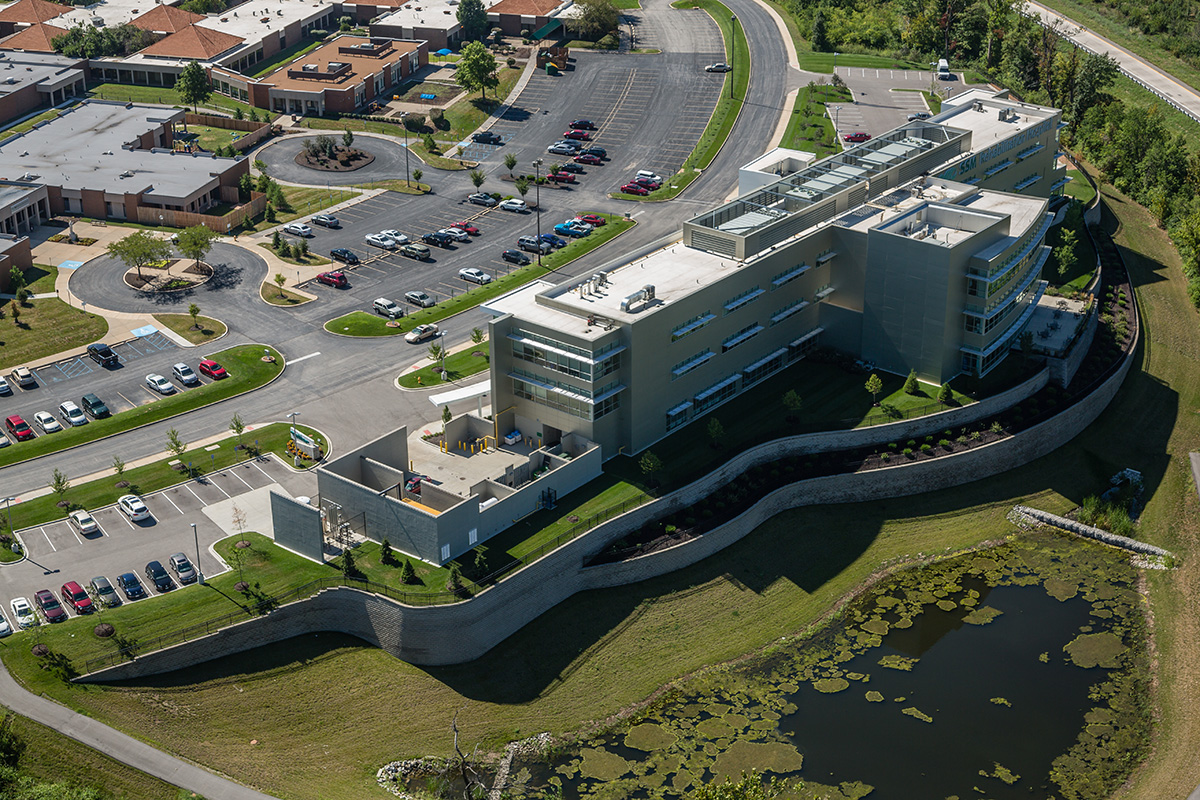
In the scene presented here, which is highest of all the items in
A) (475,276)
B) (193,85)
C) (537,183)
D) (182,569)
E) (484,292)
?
(193,85)

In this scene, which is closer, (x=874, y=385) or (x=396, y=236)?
(x=874, y=385)

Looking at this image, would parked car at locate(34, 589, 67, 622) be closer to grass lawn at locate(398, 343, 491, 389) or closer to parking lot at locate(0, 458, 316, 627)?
parking lot at locate(0, 458, 316, 627)

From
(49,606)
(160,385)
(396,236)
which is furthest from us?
(396,236)

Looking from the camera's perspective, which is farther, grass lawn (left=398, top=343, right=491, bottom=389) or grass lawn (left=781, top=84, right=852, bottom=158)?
grass lawn (left=781, top=84, right=852, bottom=158)

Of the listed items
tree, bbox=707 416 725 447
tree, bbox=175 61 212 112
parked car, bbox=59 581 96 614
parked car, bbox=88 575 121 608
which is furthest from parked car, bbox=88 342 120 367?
tree, bbox=175 61 212 112

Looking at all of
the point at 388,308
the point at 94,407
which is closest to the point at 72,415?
the point at 94,407

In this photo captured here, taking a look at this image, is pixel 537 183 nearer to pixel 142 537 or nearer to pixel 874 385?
pixel 874 385
